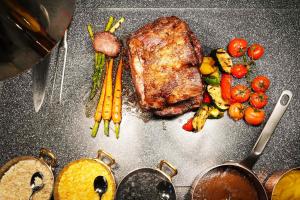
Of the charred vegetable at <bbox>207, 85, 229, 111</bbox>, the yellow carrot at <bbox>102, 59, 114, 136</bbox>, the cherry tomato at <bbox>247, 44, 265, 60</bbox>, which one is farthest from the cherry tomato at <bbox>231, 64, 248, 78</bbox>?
the yellow carrot at <bbox>102, 59, 114, 136</bbox>

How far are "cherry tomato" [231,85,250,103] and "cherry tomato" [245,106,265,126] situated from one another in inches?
4.6

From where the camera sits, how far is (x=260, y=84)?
10.9ft

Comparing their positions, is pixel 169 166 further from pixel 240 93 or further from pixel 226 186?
pixel 240 93

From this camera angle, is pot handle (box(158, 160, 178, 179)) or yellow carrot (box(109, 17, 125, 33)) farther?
yellow carrot (box(109, 17, 125, 33))

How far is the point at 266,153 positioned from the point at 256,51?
42.9 inches

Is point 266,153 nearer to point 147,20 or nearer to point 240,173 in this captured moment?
point 240,173

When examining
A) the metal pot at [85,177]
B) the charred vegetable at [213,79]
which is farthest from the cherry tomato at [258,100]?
the metal pot at [85,177]

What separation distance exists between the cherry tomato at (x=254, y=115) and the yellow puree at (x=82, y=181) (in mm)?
1518

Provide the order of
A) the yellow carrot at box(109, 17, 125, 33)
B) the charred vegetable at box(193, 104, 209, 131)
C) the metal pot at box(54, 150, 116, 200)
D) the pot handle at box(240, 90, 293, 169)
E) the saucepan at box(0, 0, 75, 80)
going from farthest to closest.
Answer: the yellow carrot at box(109, 17, 125, 33), the charred vegetable at box(193, 104, 209, 131), the pot handle at box(240, 90, 293, 169), the metal pot at box(54, 150, 116, 200), the saucepan at box(0, 0, 75, 80)

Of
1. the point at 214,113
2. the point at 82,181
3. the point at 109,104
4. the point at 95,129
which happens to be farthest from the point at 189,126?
the point at 82,181

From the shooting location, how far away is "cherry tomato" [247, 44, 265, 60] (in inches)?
135

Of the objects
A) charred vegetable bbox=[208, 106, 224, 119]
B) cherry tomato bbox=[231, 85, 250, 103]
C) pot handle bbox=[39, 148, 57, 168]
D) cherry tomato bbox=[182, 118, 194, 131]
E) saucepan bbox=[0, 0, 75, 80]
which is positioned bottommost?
pot handle bbox=[39, 148, 57, 168]

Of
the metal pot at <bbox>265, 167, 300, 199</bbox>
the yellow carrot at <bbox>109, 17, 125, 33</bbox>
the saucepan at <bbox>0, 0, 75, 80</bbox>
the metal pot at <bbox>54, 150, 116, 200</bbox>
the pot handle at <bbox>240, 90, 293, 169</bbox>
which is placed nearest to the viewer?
the saucepan at <bbox>0, 0, 75, 80</bbox>

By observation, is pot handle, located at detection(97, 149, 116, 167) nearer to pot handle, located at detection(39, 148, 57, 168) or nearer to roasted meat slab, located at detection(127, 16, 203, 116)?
pot handle, located at detection(39, 148, 57, 168)
